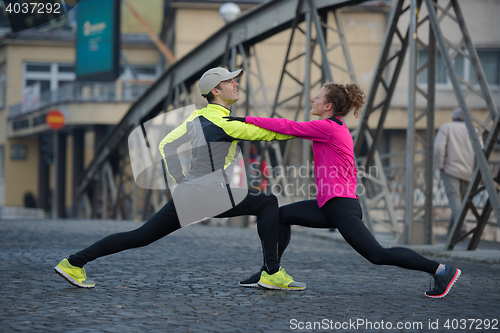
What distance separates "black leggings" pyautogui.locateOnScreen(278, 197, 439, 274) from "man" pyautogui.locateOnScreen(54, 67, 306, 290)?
0.23m

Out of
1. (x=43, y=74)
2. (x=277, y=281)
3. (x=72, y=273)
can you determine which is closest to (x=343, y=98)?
(x=277, y=281)

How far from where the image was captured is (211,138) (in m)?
5.14

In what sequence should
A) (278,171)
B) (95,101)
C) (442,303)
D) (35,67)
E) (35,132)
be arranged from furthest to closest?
(35,67), (35,132), (95,101), (278,171), (442,303)

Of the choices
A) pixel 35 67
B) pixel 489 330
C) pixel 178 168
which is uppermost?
pixel 35 67

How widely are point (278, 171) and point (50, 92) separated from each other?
22.0 meters

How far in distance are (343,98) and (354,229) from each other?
0.95 metres

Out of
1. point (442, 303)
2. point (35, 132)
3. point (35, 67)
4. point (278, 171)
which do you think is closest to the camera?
point (442, 303)

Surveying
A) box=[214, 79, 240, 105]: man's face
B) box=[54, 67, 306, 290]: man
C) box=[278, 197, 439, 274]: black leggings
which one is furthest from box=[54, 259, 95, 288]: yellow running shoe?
box=[214, 79, 240, 105]: man's face

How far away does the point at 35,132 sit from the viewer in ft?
118

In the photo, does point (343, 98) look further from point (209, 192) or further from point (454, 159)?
point (454, 159)

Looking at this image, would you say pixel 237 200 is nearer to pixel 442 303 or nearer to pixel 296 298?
pixel 296 298

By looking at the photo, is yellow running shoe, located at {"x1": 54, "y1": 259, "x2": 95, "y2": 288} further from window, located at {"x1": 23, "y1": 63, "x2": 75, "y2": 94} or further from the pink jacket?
window, located at {"x1": 23, "y1": 63, "x2": 75, "y2": 94}

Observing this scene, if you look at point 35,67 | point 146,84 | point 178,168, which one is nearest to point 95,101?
point 146,84

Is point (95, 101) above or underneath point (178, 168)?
above
